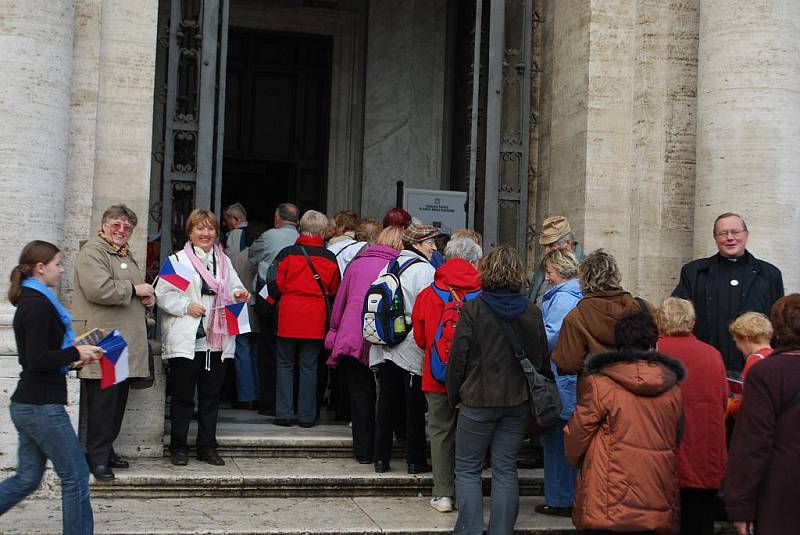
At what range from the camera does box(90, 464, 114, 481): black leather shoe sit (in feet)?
22.2

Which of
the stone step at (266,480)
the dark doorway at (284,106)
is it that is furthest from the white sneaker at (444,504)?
the dark doorway at (284,106)

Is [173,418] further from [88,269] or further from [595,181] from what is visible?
[595,181]

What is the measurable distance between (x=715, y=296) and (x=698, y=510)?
2.10m

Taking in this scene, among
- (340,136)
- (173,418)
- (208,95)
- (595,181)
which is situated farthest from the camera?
(340,136)

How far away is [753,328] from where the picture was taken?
5.88 meters

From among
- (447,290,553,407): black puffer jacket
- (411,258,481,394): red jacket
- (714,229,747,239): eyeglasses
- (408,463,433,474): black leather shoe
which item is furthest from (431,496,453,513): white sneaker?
(714,229,747,239): eyeglasses

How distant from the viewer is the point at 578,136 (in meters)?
9.45

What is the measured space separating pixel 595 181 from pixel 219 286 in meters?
3.59

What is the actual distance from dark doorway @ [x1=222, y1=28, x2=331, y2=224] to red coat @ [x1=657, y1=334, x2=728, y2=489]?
26.4 ft

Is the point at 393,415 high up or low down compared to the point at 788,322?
down

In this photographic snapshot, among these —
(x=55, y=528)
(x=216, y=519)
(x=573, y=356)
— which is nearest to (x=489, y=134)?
(x=573, y=356)

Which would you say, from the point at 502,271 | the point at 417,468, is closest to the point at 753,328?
the point at 502,271

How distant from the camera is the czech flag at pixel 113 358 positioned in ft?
18.4

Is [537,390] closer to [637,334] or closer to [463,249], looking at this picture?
[637,334]
